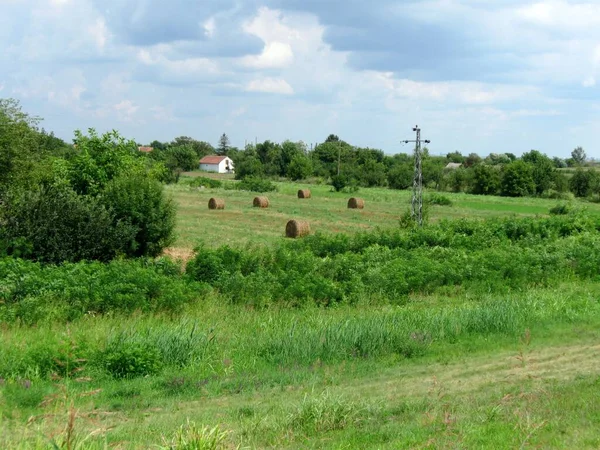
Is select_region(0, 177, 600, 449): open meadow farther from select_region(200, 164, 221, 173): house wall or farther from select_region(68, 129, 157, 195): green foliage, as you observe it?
select_region(200, 164, 221, 173): house wall

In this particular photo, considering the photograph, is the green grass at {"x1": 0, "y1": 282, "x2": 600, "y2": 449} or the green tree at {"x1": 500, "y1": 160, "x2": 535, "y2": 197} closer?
the green grass at {"x1": 0, "y1": 282, "x2": 600, "y2": 449}

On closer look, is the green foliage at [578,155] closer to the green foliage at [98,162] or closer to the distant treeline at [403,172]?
the distant treeline at [403,172]

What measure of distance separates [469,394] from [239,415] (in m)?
2.68

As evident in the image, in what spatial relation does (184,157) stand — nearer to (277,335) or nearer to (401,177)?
(401,177)

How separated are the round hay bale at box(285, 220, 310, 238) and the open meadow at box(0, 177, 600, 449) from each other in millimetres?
11134

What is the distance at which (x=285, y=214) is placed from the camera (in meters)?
42.1

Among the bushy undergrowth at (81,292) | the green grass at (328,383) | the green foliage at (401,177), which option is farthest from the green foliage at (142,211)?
the green foliage at (401,177)

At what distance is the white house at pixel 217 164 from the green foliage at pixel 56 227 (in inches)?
4686

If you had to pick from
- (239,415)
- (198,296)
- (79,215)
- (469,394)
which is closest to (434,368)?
(469,394)

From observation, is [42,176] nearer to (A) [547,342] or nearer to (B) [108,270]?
(B) [108,270]

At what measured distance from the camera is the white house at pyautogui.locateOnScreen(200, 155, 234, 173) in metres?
138

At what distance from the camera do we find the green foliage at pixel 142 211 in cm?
2089

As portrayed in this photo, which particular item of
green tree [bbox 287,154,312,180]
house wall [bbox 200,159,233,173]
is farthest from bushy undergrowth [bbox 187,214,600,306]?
house wall [bbox 200,159,233,173]

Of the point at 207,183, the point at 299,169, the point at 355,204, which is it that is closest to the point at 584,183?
the point at 355,204
